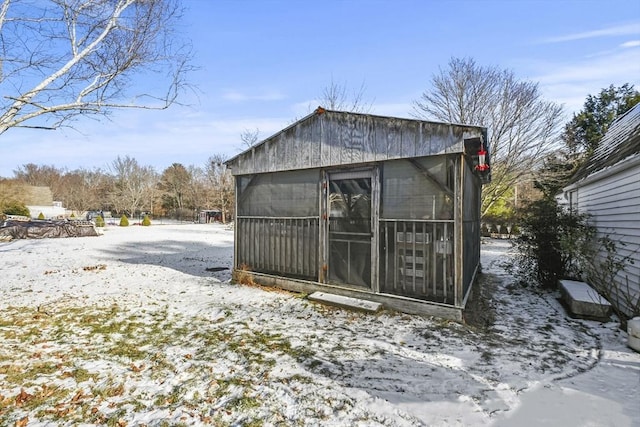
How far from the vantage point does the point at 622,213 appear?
5.14 metres

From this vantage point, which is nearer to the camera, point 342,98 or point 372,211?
point 372,211

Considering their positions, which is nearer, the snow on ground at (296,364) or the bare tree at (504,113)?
the snow on ground at (296,364)

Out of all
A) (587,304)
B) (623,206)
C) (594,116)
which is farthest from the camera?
(594,116)

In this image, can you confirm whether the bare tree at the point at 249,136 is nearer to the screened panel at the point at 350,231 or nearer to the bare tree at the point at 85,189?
the screened panel at the point at 350,231

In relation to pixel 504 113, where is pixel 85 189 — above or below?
below

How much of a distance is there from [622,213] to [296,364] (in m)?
6.03

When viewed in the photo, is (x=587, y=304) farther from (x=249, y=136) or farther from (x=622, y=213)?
(x=249, y=136)

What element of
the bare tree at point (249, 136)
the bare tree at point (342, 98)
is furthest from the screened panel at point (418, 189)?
the bare tree at point (249, 136)

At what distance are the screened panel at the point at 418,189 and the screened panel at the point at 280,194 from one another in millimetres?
1456

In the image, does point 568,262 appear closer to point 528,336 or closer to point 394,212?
point 528,336

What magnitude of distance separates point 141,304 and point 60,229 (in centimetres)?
1642

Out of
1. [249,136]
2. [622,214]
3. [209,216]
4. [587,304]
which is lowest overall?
[587,304]

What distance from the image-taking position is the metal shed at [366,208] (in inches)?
178

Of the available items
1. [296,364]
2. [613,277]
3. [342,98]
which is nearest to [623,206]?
[613,277]
